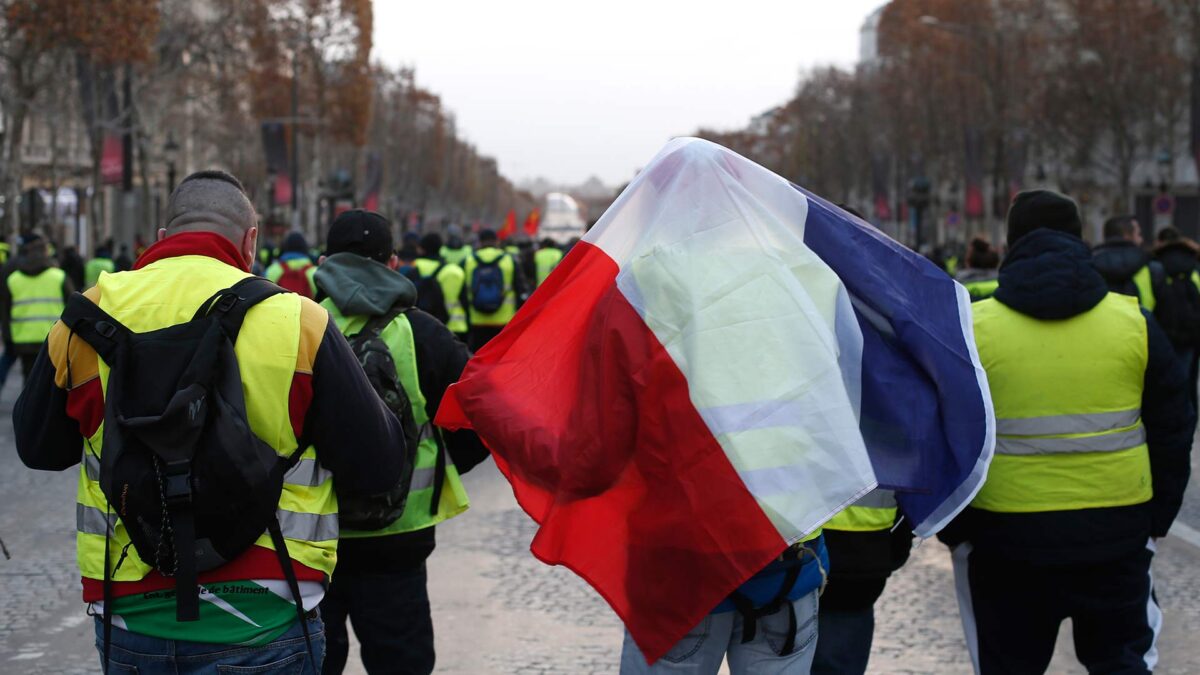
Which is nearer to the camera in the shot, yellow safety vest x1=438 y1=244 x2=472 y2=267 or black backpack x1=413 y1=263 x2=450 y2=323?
black backpack x1=413 y1=263 x2=450 y2=323

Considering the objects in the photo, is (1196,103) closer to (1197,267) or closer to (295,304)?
(1197,267)

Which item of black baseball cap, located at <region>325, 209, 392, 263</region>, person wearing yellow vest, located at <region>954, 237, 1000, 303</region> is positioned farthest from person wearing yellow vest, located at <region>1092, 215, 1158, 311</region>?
black baseball cap, located at <region>325, 209, 392, 263</region>

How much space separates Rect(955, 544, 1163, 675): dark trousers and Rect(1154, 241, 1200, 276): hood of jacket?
830 centimetres

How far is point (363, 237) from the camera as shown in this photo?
5336 mm

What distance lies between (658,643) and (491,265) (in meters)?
13.2

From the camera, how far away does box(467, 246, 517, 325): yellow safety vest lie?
16.8 meters

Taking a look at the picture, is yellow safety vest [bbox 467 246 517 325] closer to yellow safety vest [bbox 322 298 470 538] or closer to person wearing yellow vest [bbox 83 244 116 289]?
person wearing yellow vest [bbox 83 244 116 289]

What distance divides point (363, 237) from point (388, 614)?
116cm

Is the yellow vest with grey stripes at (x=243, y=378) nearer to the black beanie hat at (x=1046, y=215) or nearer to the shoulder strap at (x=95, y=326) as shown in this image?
the shoulder strap at (x=95, y=326)

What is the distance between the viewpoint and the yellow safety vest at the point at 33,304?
15.9 metres

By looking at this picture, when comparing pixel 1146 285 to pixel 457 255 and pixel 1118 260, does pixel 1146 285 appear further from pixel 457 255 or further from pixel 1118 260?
pixel 457 255

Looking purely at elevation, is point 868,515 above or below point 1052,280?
below

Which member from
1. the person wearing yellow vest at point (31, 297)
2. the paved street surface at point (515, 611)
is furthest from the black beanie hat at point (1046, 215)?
the person wearing yellow vest at point (31, 297)

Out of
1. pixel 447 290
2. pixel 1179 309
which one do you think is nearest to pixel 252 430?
pixel 1179 309
